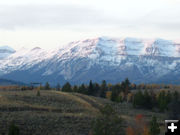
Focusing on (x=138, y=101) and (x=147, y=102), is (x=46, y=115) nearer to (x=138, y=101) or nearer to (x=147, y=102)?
(x=138, y=101)

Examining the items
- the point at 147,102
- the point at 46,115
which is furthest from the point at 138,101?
the point at 46,115

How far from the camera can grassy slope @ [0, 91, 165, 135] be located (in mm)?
70312

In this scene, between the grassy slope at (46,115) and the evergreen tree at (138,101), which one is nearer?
the grassy slope at (46,115)

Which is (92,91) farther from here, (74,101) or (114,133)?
(114,133)

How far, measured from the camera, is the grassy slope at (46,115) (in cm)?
7031

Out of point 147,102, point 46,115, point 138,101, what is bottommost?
point 46,115

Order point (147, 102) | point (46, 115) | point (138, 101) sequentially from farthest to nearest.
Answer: point (147, 102) < point (138, 101) < point (46, 115)

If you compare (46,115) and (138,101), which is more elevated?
(138,101)

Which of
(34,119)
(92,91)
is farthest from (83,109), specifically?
(92,91)

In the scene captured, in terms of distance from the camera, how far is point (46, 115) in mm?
82125

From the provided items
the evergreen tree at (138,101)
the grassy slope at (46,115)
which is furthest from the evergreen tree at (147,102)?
the grassy slope at (46,115)

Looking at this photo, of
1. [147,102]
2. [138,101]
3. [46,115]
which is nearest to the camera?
[46,115]

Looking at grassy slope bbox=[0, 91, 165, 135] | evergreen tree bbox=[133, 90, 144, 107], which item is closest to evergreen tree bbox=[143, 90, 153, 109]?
evergreen tree bbox=[133, 90, 144, 107]

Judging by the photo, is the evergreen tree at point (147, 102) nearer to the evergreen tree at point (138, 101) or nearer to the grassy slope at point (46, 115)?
the evergreen tree at point (138, 101)
